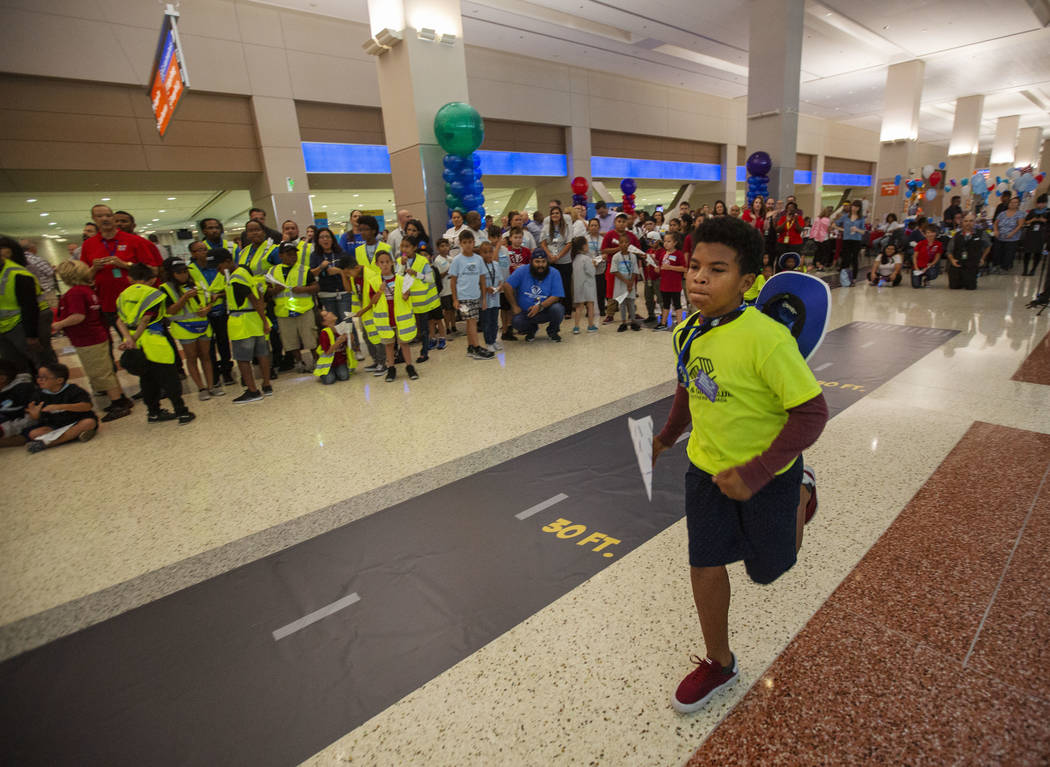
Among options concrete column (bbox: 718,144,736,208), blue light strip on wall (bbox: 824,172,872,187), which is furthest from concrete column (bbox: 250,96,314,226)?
blue light strip on wall (bbox: 824,172,872,187)

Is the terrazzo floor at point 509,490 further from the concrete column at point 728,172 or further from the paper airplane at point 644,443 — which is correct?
the concrete column at point 728,172

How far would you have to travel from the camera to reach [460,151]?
7379 mm

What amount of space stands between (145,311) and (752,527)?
17.4 feet

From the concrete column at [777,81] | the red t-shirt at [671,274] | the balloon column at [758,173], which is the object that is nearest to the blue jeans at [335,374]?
the red t-shirt at [671,274]

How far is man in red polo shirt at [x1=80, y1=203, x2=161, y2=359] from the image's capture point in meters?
5.18

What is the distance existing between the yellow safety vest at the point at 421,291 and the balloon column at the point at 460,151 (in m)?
2.05

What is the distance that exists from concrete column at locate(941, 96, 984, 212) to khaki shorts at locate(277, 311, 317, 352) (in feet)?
87.5

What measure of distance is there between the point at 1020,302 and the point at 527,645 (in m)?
9.41

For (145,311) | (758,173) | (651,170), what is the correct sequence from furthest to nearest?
(651,170) < (758,173) < (145,311)

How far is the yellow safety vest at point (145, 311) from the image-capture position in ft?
15.3

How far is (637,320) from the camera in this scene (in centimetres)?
766

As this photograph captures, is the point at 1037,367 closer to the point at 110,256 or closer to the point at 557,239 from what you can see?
the point at 557,239

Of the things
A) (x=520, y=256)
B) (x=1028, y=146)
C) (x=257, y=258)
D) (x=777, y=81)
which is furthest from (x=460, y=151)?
(x=1028, y=146)

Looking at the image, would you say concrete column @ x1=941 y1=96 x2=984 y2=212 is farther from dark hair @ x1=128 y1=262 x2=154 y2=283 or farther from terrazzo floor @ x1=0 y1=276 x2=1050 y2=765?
dark hair @ x1=128 y1=262 x2=154 y2=283
